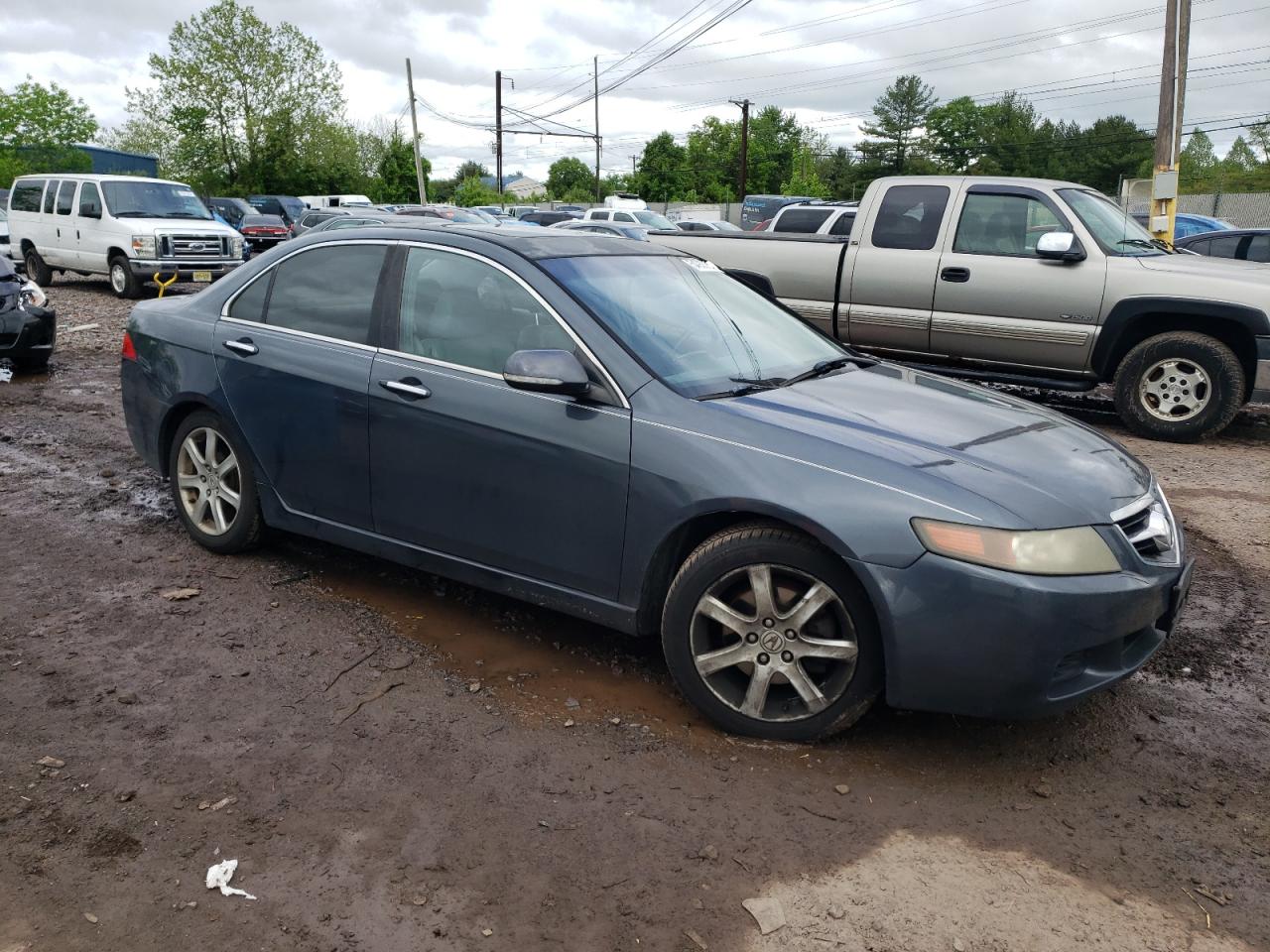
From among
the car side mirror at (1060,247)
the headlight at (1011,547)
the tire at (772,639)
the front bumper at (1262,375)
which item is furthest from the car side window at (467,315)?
the front bumper at (1262,375)

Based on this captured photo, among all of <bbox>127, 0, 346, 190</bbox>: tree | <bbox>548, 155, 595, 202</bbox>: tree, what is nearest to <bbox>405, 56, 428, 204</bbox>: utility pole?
<bbox>127, 0, 346, 190</bbox>: tree

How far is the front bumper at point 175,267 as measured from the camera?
1756 centimetres

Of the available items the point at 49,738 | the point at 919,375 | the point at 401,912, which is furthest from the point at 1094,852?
the point at 49,738

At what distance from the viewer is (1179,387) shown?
27.2ft

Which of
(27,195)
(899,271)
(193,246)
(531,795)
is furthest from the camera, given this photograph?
(27,195)

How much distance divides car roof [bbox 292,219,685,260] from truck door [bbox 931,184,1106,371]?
4.60 metres

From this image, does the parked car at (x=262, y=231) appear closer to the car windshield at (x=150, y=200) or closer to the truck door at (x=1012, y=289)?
the car windshield at (x=150, y=200)

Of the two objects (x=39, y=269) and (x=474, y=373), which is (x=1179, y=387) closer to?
(x=474, y=373)

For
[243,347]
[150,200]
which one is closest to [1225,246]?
[243,347]

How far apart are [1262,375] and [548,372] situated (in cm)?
654

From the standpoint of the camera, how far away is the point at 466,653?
Result: 423cm

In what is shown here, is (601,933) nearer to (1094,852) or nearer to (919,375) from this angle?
(1094,852)

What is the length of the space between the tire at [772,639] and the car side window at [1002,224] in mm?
6233

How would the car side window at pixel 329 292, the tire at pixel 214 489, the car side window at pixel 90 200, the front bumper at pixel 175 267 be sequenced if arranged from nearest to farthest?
1. the car side window at pixel 329 292
2. the tire at pixel 214 489
3. the front bumper at pixel 175 267
4. the car side window at pixel 90 200
